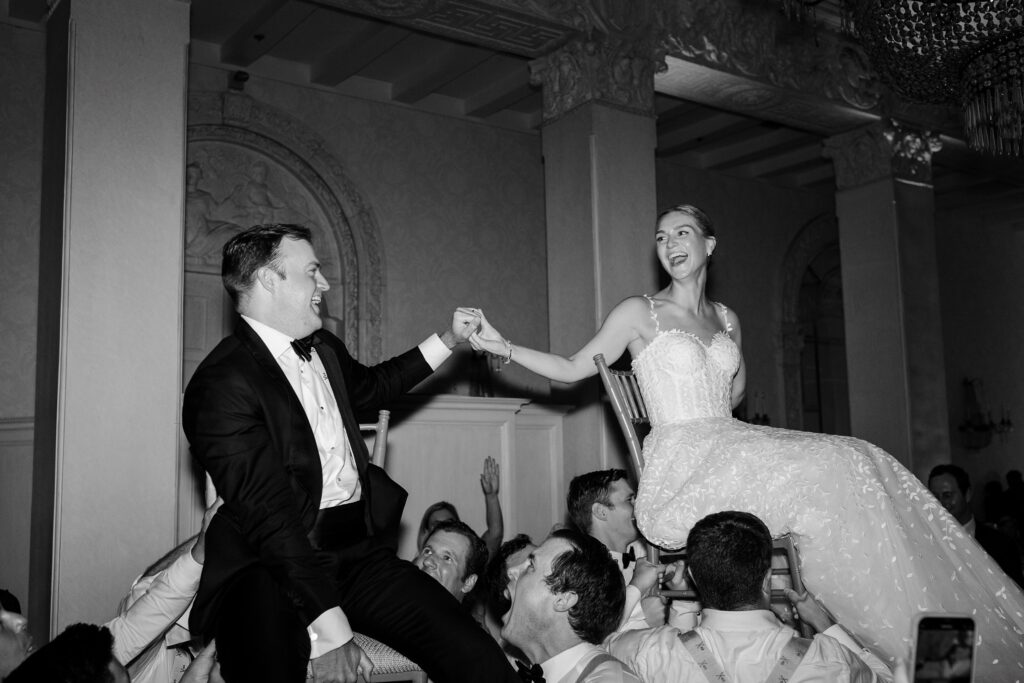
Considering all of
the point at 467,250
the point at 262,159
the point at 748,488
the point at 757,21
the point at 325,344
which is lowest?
the point at 748,488

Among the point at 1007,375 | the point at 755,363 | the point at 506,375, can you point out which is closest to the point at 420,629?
the point at 506,375

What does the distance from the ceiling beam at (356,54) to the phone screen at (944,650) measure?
20.7 ft

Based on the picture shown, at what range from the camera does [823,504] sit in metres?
2.91

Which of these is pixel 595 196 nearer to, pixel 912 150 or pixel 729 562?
pixel 912 150

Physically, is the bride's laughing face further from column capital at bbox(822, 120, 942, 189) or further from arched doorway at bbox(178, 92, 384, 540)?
column capital at bbox(822, 120, 942, 189)

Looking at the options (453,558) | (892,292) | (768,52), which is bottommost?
(453,558)

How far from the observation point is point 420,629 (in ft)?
7.32

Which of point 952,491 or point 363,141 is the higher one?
point 363,141

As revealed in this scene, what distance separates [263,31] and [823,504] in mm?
5667

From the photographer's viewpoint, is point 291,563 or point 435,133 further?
point 435,133

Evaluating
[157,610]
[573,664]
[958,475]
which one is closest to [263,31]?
[958,475]

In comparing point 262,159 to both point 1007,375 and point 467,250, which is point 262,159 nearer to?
point 467,250

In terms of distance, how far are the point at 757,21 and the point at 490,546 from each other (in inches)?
171

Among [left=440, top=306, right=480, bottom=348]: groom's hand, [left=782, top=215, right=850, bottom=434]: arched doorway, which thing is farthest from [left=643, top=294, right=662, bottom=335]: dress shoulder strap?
[left=782, top=215, right=850, bottom=434]: arched doorway
